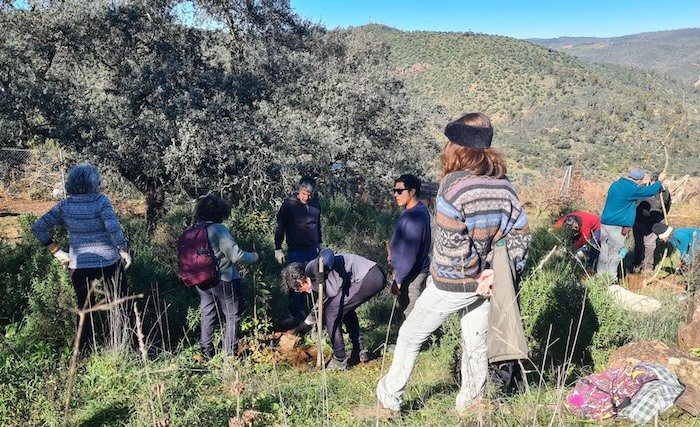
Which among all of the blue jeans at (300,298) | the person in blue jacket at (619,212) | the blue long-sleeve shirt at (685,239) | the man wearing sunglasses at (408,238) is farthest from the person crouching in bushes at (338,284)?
the blue long-sleeve shirt at (685,239)

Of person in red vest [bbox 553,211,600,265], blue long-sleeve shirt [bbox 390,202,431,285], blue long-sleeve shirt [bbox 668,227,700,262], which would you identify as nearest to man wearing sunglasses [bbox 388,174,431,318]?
blue long-sleeve shirt [bbox 390,202,431,285]

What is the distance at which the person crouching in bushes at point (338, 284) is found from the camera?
155 inches

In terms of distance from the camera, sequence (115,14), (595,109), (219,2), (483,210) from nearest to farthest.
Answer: (483,210) < (115,14) < (219,2) < (595,109)

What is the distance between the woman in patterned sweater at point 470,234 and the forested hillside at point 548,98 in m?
20.8

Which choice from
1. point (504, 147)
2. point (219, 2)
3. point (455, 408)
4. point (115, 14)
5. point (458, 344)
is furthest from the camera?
point (504, 147)

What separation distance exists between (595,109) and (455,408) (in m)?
41.1

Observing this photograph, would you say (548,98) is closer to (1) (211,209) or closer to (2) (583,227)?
(2) (583,227)

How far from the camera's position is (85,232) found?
13.0 feet

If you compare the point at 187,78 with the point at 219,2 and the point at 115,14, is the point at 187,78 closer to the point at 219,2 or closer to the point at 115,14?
the point at 115,14

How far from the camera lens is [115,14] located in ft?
28.2

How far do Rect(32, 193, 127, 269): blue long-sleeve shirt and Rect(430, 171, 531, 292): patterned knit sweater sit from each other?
2.57m

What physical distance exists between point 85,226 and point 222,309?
46.7 inches

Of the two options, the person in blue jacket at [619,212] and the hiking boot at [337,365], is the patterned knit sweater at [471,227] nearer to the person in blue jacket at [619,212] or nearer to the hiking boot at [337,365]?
the hiking boot at [337,365]

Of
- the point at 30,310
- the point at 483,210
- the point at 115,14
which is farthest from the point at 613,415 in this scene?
the point at 115,14
